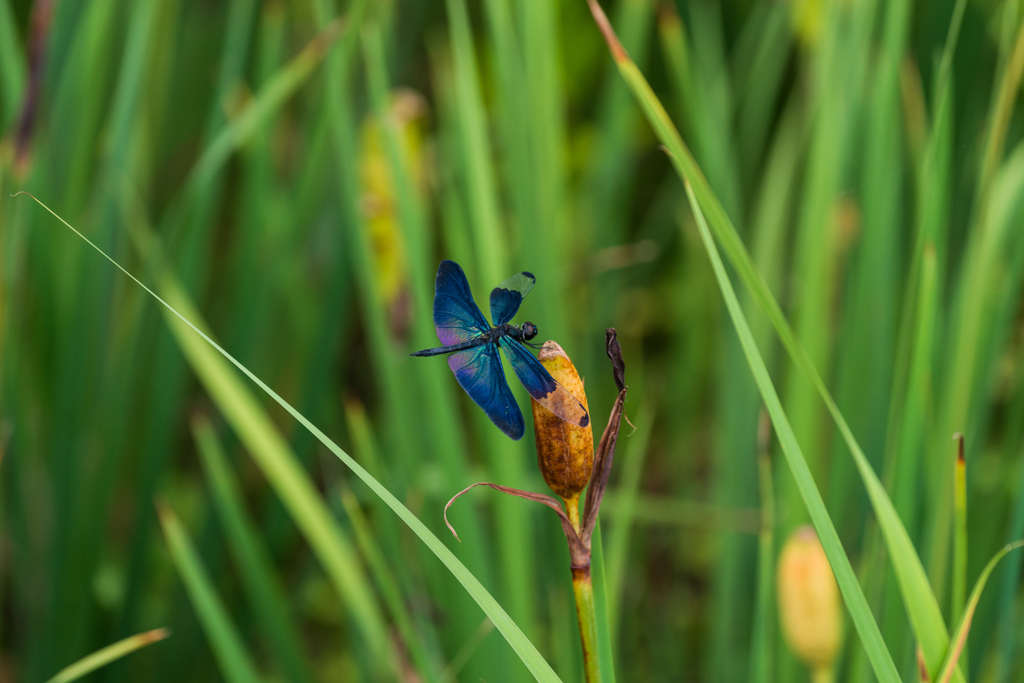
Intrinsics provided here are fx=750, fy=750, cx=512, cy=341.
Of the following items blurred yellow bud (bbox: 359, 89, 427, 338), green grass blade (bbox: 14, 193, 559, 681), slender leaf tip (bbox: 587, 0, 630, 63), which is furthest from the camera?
blurred yellow bud (bbox: 359, 89, 427, 338)

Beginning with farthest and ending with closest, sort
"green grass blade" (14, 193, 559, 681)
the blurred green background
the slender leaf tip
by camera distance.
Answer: the blurred green background → the slender leaf tip → "green grass blade" (14, 193, 559, 681)

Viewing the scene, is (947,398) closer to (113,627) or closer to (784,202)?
(784,202)

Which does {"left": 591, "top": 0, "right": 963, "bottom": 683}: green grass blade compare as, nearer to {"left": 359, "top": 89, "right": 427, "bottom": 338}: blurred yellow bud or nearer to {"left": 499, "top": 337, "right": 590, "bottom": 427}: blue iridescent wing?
{"left": 499, "top": 337, "right": 590, "bottom": 427}: blue iridescent wing

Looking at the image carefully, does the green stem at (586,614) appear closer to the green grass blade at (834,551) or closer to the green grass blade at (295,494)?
the green grass blade at (834,551)

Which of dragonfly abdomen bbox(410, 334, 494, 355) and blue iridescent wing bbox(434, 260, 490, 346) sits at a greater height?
blue iridescent wing bbox(434, 260, 490, 346)

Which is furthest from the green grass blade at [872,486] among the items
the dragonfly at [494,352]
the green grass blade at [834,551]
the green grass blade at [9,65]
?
the green grass blade at [9,65]

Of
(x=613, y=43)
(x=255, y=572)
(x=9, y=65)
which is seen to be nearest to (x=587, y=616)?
(x=613, y=43)

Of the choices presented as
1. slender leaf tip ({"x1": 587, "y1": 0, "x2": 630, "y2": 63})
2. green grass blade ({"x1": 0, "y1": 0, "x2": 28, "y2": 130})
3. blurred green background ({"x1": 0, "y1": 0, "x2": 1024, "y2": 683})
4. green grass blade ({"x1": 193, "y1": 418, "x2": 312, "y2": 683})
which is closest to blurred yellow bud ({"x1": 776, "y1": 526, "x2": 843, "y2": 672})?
blurred green background ({"x1": 0, "y1": 0, "x2": 1024, "y2": 683})

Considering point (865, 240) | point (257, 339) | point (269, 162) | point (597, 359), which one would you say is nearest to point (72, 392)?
point (257, 339)
